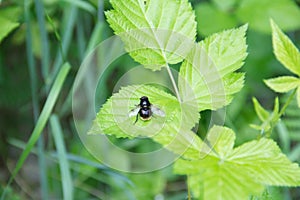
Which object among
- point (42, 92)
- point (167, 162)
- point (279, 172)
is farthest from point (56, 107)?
point (279, 172)

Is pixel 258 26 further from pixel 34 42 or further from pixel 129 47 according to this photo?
pixel 129 47

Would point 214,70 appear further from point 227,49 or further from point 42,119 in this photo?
point 42,119

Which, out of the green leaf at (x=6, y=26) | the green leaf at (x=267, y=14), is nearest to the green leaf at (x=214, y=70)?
the green leaf at (x=6, y=26)

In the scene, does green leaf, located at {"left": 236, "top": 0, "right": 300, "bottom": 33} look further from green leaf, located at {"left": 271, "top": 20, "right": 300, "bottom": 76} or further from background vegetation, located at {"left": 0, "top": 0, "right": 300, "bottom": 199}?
green leaf, located at {"left": 271, "top": 20, "right": 300, "bottom": 76}

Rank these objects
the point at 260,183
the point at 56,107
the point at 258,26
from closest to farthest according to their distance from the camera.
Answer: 1. the point at 260,183
2. the point at 258,26
3. the point at 56,107

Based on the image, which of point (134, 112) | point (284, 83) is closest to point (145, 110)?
point (134, 112)

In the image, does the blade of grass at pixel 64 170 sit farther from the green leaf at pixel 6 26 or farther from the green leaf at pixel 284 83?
the green leaf at pixel 284 83
